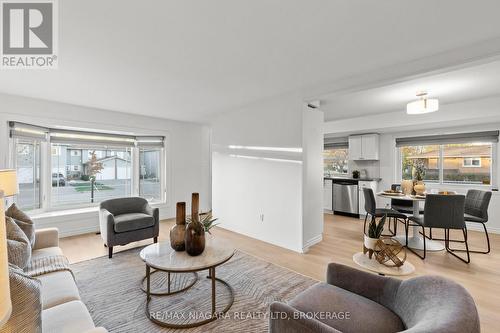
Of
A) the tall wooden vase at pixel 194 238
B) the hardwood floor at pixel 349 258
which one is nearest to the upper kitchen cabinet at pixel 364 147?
the hardwood floor at pixel 349 258

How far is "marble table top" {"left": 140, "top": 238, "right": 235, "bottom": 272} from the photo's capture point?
1871 millimetres

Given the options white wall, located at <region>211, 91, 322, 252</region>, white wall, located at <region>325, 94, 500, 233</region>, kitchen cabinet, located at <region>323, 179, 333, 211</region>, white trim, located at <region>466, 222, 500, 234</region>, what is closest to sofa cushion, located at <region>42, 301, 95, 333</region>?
white wall, located at <region>211, 91, 322, 252</region>

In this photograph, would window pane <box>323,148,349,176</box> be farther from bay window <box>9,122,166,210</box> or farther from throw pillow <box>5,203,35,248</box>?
throw pillow <box>5,203,35,248</box>

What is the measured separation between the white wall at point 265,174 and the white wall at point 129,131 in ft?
4.23

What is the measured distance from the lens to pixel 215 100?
12.8 feet

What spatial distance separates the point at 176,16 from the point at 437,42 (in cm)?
227

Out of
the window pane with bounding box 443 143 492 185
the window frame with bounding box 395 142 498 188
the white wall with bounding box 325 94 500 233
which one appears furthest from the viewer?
the window pane with bounding box 443 143 492 185

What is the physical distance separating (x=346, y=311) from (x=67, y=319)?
5.14 feet

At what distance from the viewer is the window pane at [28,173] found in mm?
3800

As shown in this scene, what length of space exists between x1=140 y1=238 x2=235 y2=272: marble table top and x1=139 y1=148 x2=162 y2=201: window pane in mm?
3348

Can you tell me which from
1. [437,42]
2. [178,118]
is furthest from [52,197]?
[437,42]

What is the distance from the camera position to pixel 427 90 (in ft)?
11.3

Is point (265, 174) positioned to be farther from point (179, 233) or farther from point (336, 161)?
point (336, 161)

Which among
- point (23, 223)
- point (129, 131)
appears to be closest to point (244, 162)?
point (129, 131)
